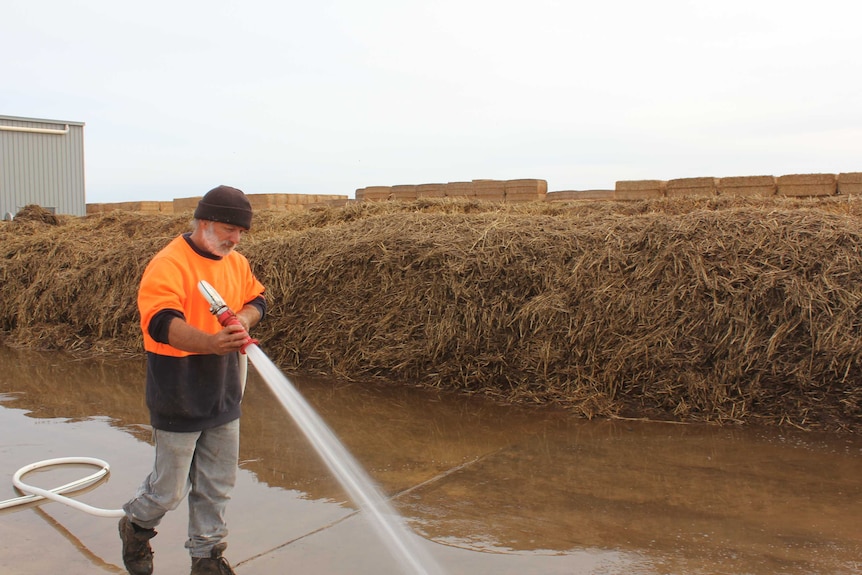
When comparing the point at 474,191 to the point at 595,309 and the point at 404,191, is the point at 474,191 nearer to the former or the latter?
the point at 404,191

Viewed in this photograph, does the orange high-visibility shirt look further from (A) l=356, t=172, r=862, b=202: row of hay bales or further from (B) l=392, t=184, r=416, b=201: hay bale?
(B) l=392, t=184, r=416, b=201: hay bale

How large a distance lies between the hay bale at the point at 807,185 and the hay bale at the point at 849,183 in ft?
0.24

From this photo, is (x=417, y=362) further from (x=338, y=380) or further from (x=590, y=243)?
(x=590, y=243)

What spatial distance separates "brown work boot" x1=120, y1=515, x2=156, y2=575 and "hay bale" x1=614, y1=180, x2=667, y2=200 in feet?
40.7

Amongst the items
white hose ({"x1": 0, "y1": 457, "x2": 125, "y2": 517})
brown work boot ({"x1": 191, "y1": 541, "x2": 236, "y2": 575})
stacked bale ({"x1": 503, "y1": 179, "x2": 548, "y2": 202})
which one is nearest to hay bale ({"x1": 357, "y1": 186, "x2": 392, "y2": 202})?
stacked bale ({"x1": 503, "y1": 179, "x2": 548, "y2": 202})

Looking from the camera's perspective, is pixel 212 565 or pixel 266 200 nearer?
pixel 212 565

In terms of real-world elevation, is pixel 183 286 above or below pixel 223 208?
below

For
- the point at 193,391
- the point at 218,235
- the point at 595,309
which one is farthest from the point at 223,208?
the point at 595,309

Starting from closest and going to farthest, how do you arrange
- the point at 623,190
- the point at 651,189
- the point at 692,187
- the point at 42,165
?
the point at 692,187 → the point at 651,189 → the point at 623,190 → the point at 42,165

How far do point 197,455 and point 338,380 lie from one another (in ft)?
13.1

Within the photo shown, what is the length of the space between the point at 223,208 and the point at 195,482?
3.68 ft

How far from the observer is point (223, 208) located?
10.1ft

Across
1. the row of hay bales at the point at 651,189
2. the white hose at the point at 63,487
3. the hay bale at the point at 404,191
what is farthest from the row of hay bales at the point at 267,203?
the white hose at the point at 63,487

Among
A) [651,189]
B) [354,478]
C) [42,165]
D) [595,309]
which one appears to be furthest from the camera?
[42,165]
